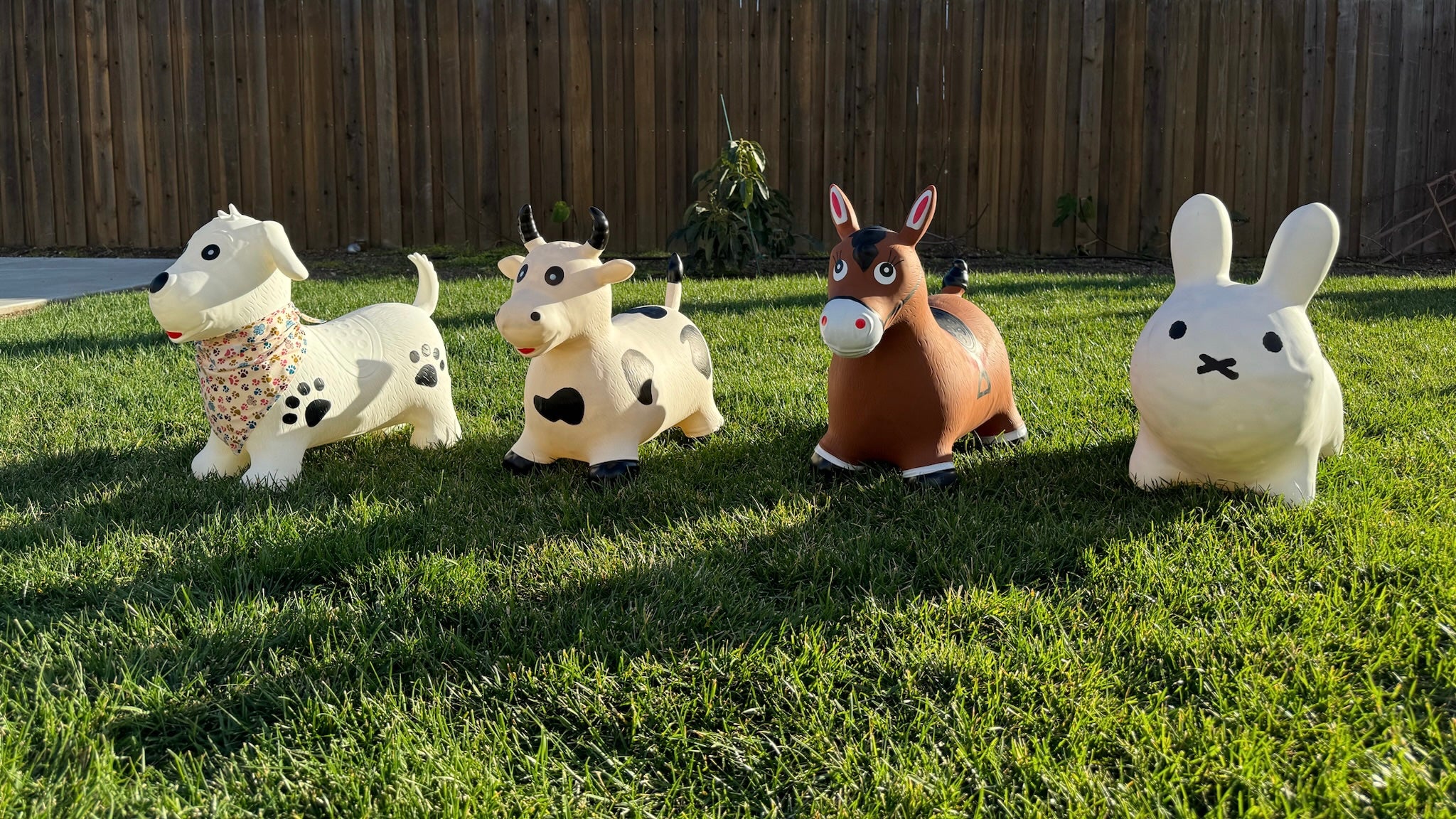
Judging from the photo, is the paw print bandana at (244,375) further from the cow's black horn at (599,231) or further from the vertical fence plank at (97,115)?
the vertical fence plank at (97,115)

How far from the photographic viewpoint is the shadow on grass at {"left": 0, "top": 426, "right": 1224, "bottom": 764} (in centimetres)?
207

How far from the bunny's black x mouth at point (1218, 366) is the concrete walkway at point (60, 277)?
583 centimetres

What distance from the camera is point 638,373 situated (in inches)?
125

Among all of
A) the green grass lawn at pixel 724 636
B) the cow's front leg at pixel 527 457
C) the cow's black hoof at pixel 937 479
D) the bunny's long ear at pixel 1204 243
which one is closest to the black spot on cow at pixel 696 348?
the green grass lawn at pixel 724 636

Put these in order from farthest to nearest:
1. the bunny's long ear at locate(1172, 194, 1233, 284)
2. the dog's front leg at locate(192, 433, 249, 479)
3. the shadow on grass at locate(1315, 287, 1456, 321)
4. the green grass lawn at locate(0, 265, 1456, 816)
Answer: the shadow on grass at locate(1315, 287, 1456, 321), the dog's front leg at locate(192, 433, 249, 479), the bunny's long ear at locate(1172, 194, 1233, 284), the green grass lawn at locate(0, 265, 1456, 816)

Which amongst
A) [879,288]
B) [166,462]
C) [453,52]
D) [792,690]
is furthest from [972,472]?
[453,52]

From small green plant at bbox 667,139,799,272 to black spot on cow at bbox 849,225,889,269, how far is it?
4630 millimetres

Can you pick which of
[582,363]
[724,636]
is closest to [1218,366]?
[724,636]

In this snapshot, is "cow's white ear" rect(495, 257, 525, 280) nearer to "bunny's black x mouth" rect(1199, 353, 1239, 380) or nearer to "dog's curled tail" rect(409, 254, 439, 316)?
"dog's curled tail" rect(409, 254, 439, 316)

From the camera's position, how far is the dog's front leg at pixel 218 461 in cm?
322

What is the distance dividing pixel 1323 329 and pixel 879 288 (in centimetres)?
347

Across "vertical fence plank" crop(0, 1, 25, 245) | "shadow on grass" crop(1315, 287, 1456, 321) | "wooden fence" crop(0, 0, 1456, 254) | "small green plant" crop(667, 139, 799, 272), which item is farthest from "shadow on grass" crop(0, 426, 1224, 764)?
"vertical fence plank" crop(0, 1, 25, 245)

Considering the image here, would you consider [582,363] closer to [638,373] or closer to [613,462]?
[638,373]

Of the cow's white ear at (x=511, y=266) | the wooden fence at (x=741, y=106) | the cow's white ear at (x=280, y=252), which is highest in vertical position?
the wooden fence at (x=741, y=106)
